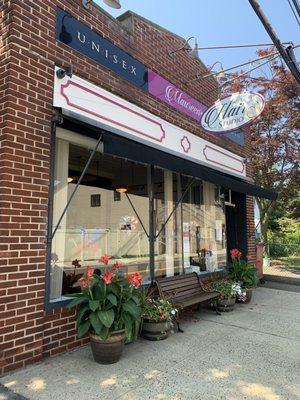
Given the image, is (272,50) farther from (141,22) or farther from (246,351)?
(246,351)

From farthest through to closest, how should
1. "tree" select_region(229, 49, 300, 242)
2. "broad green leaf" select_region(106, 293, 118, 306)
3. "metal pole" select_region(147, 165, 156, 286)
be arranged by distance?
"tree" select_region(229, 49, 300, 242)
"metal pole" select_region(147, 165, 156, 286)
"broad green leaf" select_region(106, 293, 118, 306)

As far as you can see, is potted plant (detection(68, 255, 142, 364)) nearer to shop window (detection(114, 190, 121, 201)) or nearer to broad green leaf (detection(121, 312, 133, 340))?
broad green leaf (detection(121, 312, 133, 340))

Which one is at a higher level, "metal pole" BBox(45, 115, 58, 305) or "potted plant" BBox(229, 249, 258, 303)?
"metal pole" BBox(45, 115, 58, 305)

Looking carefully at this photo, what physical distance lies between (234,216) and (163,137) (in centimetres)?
467

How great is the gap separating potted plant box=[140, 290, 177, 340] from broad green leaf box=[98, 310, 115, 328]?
Result: 3.54 ft

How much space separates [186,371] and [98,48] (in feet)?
15.7

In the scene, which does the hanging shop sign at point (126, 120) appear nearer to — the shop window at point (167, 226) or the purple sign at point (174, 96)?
the purple sign at point (174, 96)

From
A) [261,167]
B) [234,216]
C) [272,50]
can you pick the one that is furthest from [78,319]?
[272,50]

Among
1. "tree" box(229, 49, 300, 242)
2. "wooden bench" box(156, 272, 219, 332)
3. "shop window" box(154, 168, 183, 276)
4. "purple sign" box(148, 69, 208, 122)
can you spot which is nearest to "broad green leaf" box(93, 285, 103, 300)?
"wooden bench" box(156, 272, 219, 332)

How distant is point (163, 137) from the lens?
707 centimetres

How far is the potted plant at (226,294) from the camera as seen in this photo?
23.3 feet

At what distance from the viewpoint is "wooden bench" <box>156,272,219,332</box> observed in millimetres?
5965

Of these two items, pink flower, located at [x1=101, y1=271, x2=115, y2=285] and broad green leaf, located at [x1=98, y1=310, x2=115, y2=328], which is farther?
pink flower, located at [x1=101, y1=271, x2=115, y2=285]

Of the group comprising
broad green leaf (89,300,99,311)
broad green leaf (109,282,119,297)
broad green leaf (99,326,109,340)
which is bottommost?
broad green leaf (99,326,109,340)
